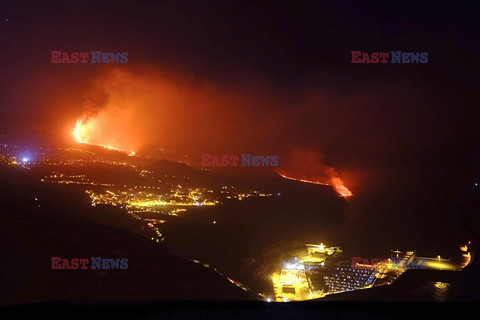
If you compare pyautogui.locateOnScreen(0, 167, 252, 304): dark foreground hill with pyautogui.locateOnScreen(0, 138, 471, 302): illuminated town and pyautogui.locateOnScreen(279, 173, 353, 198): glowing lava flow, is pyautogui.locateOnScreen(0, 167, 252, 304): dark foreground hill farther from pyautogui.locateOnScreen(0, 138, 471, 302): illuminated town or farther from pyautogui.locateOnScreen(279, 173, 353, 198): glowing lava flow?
pyautogui.locateOnScreen(279, 173, 353, 198): glowing lava flow

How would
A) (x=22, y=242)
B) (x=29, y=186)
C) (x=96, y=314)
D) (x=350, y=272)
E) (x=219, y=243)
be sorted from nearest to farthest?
(x=96, y=314), (x=22, y=242), (x=350, y=272), (x=219, y=243), (x=29, y=186)

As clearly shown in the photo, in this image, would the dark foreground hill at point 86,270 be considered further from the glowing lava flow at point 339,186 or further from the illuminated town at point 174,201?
the glowing lava flow at point 339,186

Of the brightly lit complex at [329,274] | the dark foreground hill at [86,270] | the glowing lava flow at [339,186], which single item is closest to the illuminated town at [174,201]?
the brightly lit complex at [329,274]

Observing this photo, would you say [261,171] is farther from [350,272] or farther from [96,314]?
[96,314]

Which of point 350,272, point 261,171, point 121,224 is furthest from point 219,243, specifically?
point 261,171

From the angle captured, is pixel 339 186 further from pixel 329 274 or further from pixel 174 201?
pixel 329 274

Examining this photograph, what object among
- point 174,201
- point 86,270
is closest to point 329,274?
point 86,270

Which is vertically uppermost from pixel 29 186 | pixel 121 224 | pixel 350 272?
pixel 29 186
